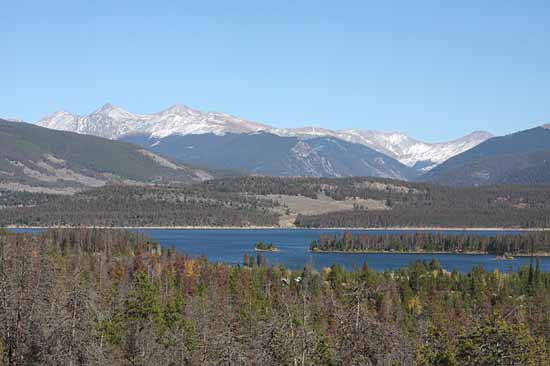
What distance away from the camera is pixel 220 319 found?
71.6 m

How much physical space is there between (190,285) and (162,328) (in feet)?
124

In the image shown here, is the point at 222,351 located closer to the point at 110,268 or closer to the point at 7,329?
the point at 7,329

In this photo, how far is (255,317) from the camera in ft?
245

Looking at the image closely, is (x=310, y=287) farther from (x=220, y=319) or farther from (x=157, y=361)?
(x=157, y=361)

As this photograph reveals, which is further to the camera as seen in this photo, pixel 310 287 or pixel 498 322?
pixel 310 287

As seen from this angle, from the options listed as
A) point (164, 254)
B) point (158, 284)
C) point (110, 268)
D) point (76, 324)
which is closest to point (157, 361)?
point (76, 324)

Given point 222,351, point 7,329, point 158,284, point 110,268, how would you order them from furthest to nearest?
point 110,268, point 158,284, point 7,329, point 222,351

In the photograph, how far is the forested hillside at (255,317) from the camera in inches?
1635

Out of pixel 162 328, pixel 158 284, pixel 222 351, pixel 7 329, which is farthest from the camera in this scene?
pixel 158 284

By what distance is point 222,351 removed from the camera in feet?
136

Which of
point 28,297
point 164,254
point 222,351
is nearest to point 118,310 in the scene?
point 28,297

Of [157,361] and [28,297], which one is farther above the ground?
[28,297]

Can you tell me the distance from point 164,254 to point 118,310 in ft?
253

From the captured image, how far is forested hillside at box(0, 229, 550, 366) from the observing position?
41531 millimetres
